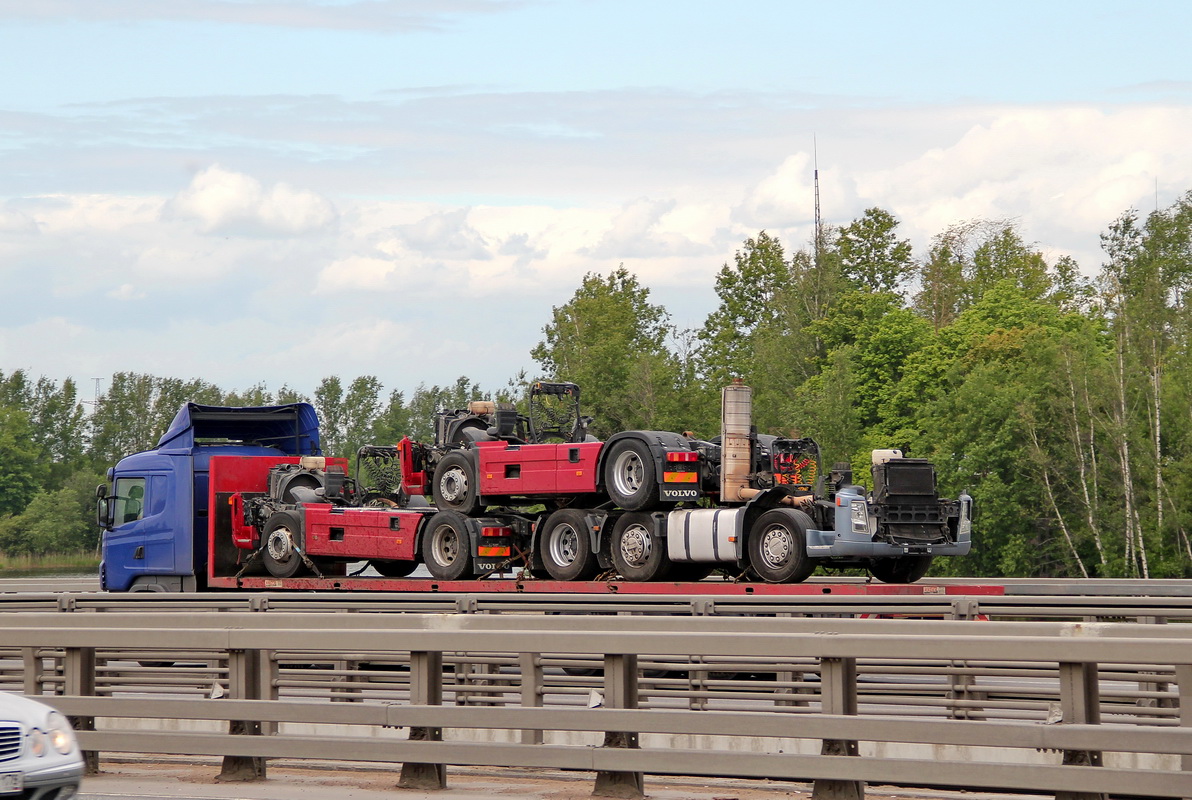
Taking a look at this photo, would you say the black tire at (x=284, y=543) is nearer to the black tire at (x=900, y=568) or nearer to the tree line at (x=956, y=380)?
the black tire at (x=900, y=568)

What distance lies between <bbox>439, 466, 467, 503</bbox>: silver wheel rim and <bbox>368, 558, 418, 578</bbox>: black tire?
200 centimetres

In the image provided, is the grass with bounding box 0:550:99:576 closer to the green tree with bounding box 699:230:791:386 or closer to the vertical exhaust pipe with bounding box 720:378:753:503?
the green tree with bounding box 699:230:791:386

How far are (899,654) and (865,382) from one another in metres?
71.2

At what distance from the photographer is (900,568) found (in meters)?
19.5

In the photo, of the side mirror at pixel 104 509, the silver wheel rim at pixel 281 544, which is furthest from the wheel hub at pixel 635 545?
the side mirror at pixel 104 509

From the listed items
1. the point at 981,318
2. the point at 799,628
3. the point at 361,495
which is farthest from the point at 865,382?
the point at 799,628

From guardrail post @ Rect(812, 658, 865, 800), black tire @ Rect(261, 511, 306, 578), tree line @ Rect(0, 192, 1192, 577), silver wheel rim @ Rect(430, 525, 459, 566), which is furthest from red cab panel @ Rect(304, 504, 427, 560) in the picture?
tree line @ Rect(0, 192, 1192, 577)

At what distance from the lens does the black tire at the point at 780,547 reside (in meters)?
18.0

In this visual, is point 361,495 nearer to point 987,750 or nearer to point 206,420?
point 206,420

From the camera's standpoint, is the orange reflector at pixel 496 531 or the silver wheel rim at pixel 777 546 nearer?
the silver wheel rim at pixel 777 546

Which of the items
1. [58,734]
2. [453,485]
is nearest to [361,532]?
[453,485]

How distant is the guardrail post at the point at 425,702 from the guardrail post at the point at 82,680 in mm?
2323

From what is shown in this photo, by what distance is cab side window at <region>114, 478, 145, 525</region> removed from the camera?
23703 millimetres

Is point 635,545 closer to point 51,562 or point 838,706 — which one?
point 838,706
